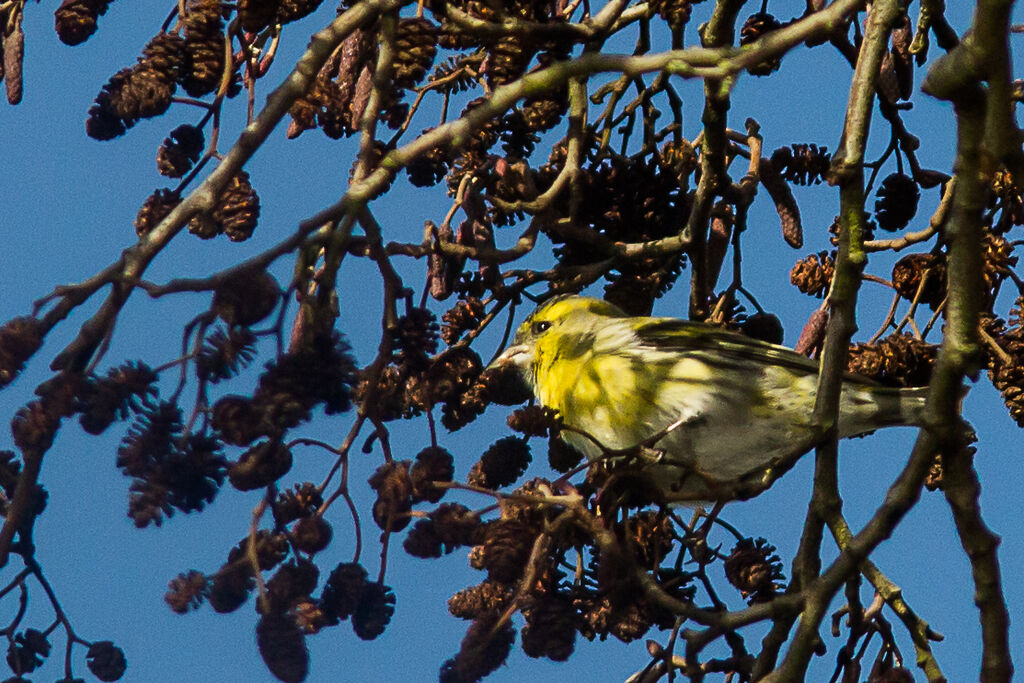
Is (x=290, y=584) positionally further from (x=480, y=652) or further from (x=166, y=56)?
(x=166, y=56)

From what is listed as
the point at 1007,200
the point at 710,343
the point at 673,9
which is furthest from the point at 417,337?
the point at 1007,200

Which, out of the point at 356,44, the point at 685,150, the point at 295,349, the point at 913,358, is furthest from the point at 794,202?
the point at 295,349

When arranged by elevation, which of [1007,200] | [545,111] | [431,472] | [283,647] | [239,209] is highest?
[1007,200]

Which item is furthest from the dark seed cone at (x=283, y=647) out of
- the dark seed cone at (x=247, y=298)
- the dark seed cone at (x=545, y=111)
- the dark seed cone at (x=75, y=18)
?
the dark seed cone at (x=75, y=18)

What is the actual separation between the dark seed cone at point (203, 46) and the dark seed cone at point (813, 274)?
4.57 ft

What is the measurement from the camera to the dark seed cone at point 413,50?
197 cm

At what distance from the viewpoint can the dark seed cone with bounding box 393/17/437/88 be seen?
1.97m

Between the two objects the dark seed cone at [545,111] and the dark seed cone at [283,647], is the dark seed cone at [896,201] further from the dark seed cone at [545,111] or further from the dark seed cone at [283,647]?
the dark seed cone at [283,647]

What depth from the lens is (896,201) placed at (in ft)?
8.82

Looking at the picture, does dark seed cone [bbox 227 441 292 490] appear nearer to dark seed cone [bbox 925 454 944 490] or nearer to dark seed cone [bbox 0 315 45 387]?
dark seed cone [bbox 0 315 45 387]

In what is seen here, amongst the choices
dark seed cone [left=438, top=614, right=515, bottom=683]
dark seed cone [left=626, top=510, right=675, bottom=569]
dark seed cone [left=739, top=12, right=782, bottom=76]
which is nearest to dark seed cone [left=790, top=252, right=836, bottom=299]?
dark seed cone [left=739, top=12, right=782, bottom=76]

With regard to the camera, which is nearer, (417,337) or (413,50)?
(417,337)

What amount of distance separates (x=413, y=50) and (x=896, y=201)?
4.18ft

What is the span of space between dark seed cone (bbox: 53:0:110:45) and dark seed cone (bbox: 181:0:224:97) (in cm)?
42
